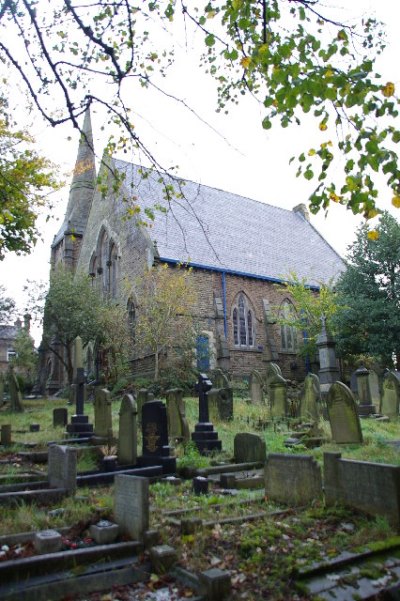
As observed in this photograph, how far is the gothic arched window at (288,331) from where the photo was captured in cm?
2688

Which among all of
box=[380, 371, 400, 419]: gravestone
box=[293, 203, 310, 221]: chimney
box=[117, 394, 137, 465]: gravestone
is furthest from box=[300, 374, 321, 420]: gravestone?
box=[293, 203, 310, 221]: chimney

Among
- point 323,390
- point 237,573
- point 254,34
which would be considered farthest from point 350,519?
point 323,390

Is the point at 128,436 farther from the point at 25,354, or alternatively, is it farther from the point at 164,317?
the point at 25,354

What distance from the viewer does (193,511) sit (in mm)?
5375

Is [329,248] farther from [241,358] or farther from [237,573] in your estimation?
[237,573]

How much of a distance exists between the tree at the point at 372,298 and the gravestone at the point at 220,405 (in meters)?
12.2

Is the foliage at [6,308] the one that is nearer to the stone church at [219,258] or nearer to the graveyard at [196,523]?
the stone church at [219,258]

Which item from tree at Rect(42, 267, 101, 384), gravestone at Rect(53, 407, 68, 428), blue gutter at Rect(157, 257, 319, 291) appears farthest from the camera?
blue gutter at Rect(157, 257, 319, 291)

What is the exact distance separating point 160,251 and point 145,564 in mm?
19022

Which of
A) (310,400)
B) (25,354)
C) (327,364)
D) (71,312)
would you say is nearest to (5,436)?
(310,400)

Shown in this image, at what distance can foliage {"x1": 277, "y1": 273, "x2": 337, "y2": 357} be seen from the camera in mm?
25203

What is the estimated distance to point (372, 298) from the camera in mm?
24469

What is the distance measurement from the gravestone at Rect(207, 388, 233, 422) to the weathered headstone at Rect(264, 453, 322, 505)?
7.14 meters

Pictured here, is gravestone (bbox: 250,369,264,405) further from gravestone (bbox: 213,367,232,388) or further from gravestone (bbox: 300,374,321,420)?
gravestone (bbox: 300,374,321,420)
